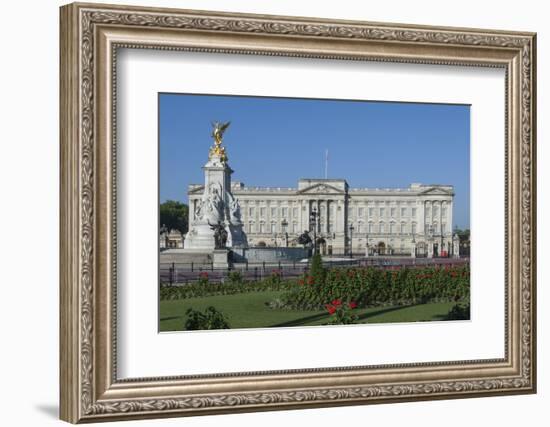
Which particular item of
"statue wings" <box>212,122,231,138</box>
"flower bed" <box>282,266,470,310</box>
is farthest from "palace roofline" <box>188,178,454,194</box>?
"flower bed" <box>282,266,470,310</box>

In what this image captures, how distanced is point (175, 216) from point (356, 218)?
5.85 feet

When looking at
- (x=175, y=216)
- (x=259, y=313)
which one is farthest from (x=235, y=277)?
(x=175, y=216)

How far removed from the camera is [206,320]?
871 cm

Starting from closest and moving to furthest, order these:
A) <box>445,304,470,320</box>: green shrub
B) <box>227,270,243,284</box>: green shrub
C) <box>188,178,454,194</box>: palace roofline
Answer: <box>188,178,454,194</box>: palace roofline
<box>227,270,243,284</box>: green shrub
<box>445,304,470,320</box>: green shrub

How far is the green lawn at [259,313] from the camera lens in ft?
28.1

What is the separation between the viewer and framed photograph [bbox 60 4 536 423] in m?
8.16

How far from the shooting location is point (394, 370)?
9141 mm

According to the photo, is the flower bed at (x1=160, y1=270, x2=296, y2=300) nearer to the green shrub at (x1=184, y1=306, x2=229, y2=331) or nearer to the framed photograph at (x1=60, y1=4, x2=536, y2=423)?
the framed photograph at (x1=60, y1=4, x2=536, y2=423)

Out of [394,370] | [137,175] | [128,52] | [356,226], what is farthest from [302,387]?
[128,52]

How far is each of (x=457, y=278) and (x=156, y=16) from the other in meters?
3.67

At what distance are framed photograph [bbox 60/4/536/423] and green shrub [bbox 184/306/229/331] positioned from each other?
1 cm

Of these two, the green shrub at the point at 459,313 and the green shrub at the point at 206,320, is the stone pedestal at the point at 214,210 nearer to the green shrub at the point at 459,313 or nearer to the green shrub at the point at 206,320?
the green shrub at the point at 206,320

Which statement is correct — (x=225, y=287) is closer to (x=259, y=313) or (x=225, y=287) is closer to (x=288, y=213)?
(x=259, y=313)

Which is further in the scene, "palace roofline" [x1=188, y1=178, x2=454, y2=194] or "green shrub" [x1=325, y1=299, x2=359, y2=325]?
"green shrub" [x1=325, y1=299, x2=359, y2=325]
